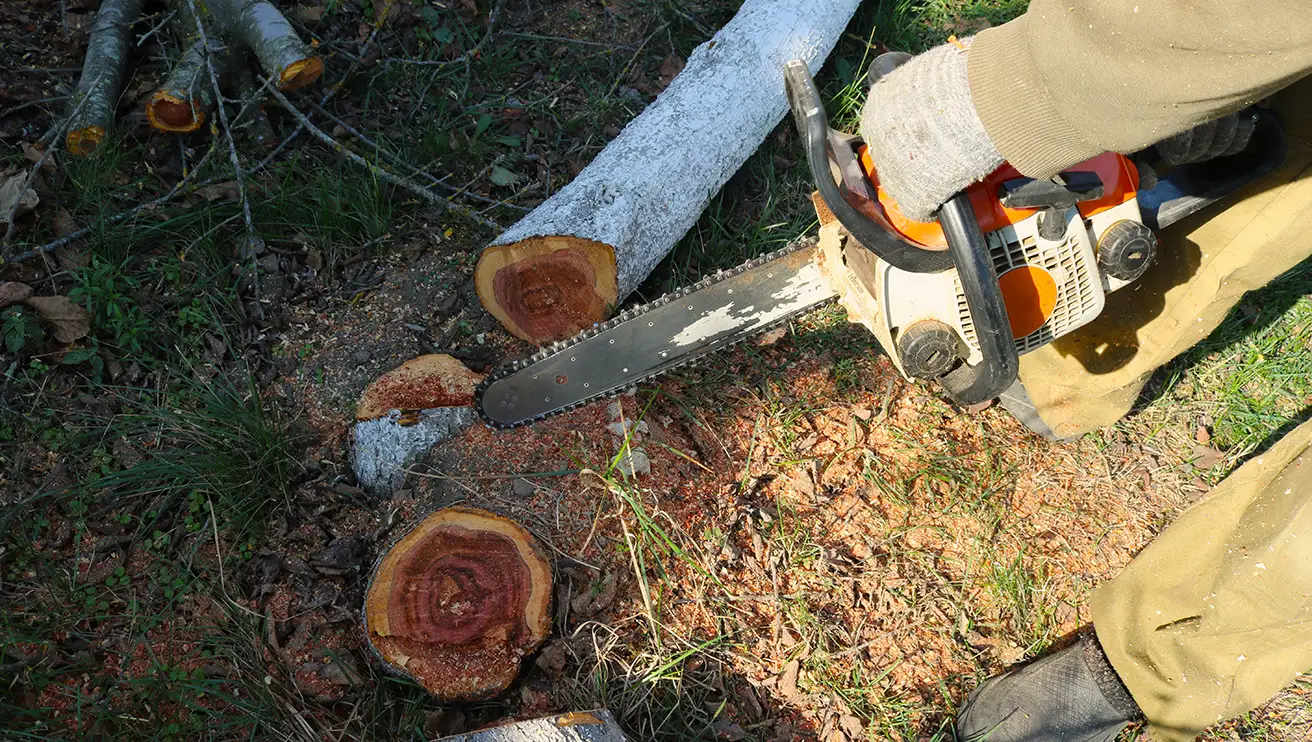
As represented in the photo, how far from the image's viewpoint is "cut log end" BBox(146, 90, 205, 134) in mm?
2910

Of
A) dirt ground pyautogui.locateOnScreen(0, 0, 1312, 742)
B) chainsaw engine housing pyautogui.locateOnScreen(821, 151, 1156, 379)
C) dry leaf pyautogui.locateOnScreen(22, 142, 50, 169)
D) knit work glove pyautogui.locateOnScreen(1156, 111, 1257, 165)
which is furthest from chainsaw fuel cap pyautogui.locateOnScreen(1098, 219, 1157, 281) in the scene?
dry leaf pyautogui.locateOnScreen(22, 142, 50, 169)

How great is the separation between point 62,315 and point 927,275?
2516 millimetres

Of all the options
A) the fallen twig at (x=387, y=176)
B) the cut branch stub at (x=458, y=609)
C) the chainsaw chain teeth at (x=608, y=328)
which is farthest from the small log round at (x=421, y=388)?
→ the fallen twig at (x=387, y=176)

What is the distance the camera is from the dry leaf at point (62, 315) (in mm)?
2643

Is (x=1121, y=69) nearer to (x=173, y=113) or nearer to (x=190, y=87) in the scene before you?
(x=190, y=87)

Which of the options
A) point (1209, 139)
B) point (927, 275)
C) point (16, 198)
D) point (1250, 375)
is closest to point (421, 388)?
point (927, 275)

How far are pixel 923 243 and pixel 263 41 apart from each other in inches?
96.0

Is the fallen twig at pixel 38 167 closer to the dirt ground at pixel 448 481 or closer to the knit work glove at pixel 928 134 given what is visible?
the dirt ground at pixel 448 481

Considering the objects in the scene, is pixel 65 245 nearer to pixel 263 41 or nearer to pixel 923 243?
pixel 263 41

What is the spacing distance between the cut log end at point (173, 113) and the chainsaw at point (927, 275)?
160cm

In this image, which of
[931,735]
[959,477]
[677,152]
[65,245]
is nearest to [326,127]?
[65,245]

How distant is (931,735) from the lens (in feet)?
7.32

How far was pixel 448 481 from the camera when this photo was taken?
225 centimetres

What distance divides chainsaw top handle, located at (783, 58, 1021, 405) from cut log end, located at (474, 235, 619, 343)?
0.88 metres
